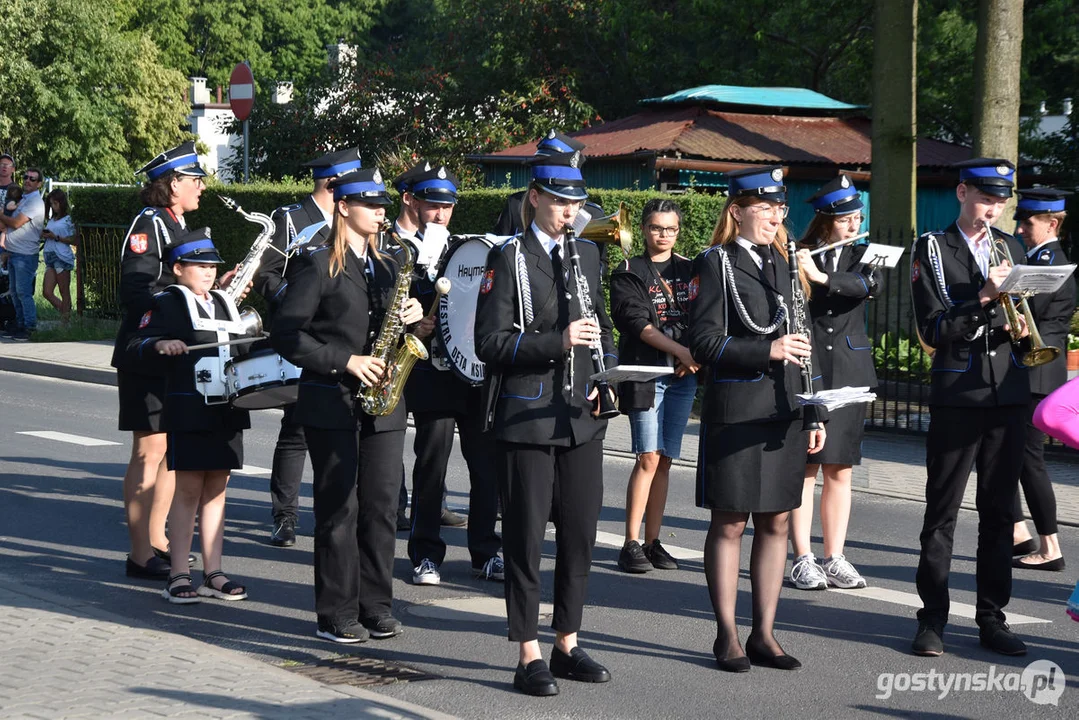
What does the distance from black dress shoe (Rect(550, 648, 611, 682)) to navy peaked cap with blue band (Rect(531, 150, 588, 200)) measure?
180cm

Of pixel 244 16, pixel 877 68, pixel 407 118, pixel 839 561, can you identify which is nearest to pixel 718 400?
pixel 839 561

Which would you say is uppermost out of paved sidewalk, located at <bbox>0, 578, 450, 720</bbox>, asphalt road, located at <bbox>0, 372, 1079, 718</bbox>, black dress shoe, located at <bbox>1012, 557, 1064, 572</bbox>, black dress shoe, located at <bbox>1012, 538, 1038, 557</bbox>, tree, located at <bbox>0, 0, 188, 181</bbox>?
tree, located at <bbox>0, 0, 188, 181</bbox>

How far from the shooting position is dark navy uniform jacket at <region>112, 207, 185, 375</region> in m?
7.66

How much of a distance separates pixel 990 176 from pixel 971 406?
37.9 inches

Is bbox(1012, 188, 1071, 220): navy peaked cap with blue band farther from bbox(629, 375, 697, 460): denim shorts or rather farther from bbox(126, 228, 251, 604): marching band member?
bbox(126, 228, 251, 604): marching band member

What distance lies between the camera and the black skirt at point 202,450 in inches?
282

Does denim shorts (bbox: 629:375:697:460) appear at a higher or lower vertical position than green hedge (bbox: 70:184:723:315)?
lower

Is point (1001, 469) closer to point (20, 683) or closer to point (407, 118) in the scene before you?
point (20, 683)

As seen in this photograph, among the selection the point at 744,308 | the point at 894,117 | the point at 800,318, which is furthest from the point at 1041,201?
the point at 894,117

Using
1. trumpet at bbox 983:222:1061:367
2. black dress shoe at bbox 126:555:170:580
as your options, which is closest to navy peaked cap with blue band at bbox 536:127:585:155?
trumpet at bbox 983:222:1061:367

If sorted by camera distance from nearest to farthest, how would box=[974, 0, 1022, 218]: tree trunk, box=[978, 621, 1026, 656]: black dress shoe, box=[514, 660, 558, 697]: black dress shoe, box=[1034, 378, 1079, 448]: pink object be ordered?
box=[1034, 378, 1079, 448]: pink object → box=[514, 660, 558, 697]: black dress shoe → box=[978, 621, 1026, 656]: black dress shoe → box=[974, 0, 1022, 218]: tree trunk

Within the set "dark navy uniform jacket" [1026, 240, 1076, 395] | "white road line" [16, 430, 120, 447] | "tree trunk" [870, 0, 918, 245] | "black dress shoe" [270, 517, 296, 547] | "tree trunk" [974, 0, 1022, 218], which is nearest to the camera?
"dark navy uniform jacket" [1026, 240, 1076, 395]

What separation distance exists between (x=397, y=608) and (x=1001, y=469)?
9.37ft

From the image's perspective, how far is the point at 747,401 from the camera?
5977 millimetres
